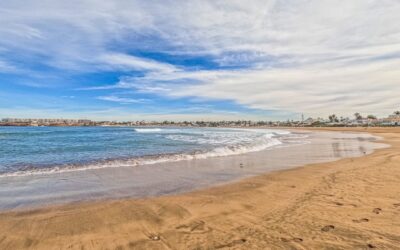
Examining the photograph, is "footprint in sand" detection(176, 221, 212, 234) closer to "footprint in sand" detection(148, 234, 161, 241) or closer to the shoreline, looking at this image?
"footprint in sand" detection(148, 234, 161, 241)

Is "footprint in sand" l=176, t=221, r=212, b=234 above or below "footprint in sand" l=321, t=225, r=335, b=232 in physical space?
below

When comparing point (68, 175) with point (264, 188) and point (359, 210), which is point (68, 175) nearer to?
point (264, 188)

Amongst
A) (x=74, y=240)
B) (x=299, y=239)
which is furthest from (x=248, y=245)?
(x=74, y=240)

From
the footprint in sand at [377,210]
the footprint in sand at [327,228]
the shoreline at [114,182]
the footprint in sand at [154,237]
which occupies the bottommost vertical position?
the shoreline at [114,182]

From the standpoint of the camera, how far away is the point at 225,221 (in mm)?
5016

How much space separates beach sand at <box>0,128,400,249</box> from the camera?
407 centimetres

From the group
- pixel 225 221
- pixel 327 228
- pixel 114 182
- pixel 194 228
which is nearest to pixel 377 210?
pixel 327 228

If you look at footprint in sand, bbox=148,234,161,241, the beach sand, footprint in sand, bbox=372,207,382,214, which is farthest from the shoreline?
footprint in sand, bbox=372,207,382,214

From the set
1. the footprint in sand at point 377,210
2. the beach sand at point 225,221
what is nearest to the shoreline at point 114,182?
the beach sand at point 225,221

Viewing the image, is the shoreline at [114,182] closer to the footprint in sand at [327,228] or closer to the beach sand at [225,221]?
Answer: the beach sand at [225,221]

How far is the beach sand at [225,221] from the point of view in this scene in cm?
407

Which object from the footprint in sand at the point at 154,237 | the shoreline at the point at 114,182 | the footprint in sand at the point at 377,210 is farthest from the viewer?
the shoreline at the point at 114,182

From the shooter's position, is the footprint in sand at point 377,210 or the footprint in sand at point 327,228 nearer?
the footprint in sand at point 327,228

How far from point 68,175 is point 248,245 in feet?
26.2
